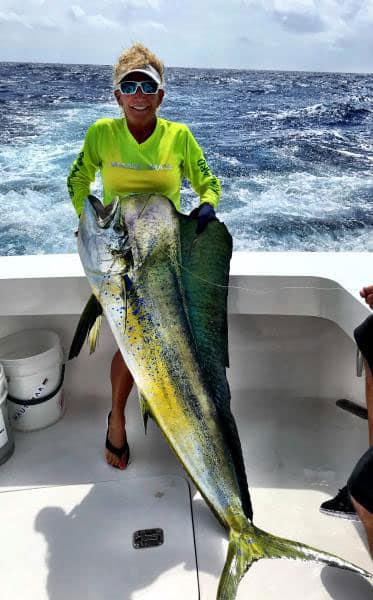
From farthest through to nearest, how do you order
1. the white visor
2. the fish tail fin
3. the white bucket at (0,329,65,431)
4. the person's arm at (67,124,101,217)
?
the white bucket at (0,329,65,431)
the person's arm at (67,124,101,217)
the white visor
the fish tail fin

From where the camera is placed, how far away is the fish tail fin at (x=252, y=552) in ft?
4.06

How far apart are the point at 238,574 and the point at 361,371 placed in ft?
3.26

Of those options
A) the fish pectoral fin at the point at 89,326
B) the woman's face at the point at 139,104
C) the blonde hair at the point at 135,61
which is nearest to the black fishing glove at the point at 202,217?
the fish pectoral fin at the point at 89,326

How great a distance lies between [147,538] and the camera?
5.19 ft

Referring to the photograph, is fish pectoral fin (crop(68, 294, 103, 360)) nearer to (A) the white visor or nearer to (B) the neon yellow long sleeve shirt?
(B) the neon yellow long sleeve shirt

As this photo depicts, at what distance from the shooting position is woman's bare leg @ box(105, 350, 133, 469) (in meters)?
1.88

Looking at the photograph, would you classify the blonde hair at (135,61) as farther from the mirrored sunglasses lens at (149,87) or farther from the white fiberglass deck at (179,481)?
the white fiberglass deck at (179,481)

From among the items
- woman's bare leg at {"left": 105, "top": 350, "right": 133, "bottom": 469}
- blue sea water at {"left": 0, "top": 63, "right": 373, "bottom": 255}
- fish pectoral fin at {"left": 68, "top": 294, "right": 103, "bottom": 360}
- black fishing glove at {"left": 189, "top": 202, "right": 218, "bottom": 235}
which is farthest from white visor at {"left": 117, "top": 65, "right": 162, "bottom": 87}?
blue sea water at {"left": 0, "top": 63, "right": 373, "bottom": 255}

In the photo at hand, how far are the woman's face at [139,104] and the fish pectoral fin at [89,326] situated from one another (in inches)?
26.8

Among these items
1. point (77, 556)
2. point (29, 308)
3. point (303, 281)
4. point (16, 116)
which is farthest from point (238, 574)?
point (16, 116)

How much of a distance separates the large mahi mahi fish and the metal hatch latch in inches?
14.1

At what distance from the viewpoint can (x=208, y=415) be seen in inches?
53.2

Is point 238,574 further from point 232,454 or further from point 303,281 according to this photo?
point 303,281

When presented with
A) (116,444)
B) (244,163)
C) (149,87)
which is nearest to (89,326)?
(116,444)
